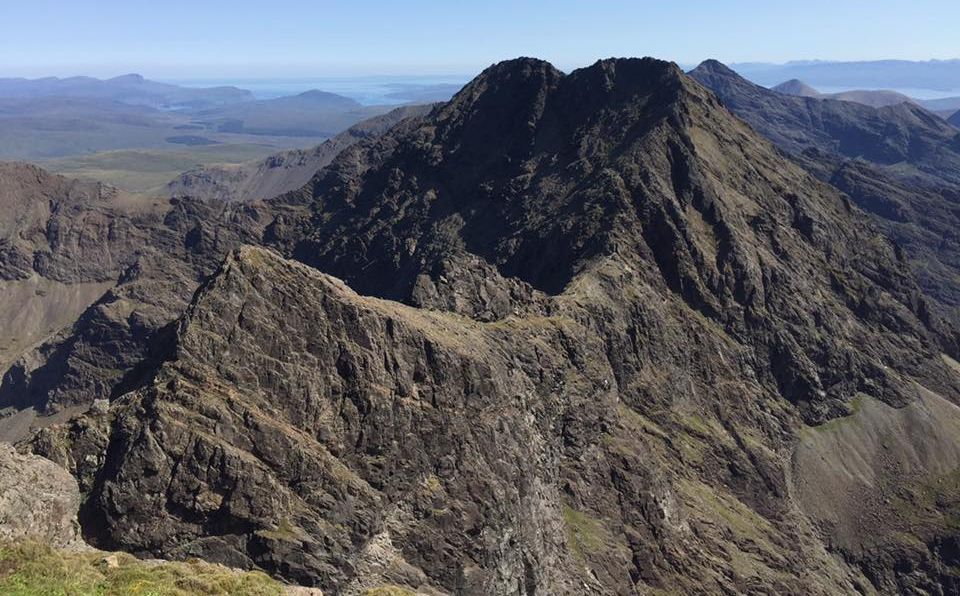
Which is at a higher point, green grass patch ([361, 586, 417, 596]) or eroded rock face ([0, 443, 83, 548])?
eroded rock face ([0, 443, 83, 548])

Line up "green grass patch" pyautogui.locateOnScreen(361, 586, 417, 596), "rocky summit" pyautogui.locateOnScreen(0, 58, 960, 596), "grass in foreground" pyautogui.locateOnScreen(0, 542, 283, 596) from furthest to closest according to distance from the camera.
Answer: "rocky summit" pyautogui.locateOnScreen(0, 58, 960, 596) < "green grass patch" pyautogui.locateOnScreen(361, 586, 417, 596) < "grass in foreground" pyautogui.locateOnScreen(0, 542, 283, 596)

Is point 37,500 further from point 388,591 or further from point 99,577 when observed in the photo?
point 388,591

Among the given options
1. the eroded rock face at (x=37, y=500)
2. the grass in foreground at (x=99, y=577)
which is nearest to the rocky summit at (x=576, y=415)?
the eroded rock face at (x=37, y=500)

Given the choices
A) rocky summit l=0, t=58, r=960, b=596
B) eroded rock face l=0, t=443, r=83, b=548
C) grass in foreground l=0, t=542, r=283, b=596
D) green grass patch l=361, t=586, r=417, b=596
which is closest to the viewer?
grass in foreground l=0, t=542, r=283, b=596

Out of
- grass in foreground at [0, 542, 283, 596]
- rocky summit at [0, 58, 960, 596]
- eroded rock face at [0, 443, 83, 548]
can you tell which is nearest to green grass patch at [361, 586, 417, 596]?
rocky summit at [0, 58, 960, 596]

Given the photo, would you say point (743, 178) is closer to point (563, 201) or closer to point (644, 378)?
point (563, 201)

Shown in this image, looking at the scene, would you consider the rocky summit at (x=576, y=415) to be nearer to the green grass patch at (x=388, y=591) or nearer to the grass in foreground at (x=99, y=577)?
the green grass patch at (x=388, y=591)

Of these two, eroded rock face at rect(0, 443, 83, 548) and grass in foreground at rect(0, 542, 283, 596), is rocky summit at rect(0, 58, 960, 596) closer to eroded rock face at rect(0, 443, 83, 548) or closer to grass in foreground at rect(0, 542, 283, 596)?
eroded rock face at rect(0, 443, 83, 548)

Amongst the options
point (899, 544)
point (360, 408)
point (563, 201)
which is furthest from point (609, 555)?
point (563, 201)

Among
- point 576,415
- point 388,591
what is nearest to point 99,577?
point 388,591
